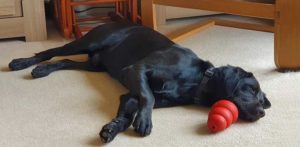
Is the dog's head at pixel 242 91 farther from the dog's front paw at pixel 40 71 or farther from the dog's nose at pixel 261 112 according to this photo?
the dog's front paw at pixel 40 71

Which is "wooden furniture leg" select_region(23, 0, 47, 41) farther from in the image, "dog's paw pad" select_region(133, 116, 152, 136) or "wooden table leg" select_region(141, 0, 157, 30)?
"dog's paw pad" select_region(133, 116, 152, 136)

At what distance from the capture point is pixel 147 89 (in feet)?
5.13

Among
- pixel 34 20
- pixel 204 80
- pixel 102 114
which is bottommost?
pixel 102 114

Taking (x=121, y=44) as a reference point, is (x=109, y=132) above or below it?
below

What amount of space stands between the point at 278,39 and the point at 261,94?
44cm

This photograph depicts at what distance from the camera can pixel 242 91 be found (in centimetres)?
150

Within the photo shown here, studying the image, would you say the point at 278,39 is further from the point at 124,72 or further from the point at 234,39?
the point at 124,72

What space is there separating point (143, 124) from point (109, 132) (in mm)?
115

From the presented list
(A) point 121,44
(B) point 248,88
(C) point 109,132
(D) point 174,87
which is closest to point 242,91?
(B) point 248,88

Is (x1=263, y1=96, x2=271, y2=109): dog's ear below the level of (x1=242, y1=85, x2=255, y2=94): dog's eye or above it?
below

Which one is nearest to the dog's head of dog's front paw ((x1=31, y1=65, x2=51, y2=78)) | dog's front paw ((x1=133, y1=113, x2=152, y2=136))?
dog's front paw ((x1=133, y1=113, x2=152, y2=136))

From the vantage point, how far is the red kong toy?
4.59ft

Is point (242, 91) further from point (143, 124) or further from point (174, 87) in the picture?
point (143, 124)

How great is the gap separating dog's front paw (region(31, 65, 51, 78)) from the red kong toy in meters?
0.80
